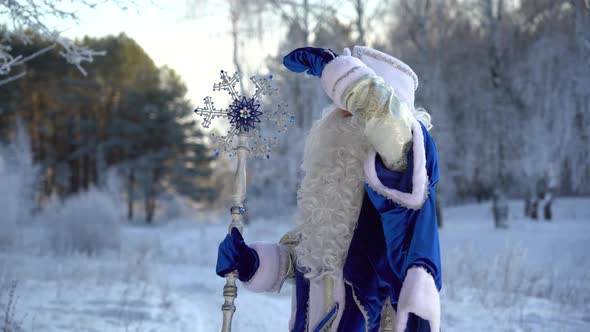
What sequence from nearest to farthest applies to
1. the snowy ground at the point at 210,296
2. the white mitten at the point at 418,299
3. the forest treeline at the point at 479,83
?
the white mitten at the point at 418,299, the snowy ground at the point at 210,296, the forest treeline at the point at 479,83

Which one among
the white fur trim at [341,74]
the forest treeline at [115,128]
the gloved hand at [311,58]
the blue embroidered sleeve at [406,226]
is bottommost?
the blue embroidered sleeve at [406,226]

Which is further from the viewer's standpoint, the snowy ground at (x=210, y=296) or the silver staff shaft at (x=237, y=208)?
the snowy ground at (x=210, y=296)

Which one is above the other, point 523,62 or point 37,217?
point 523,62

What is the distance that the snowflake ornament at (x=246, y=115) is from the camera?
202 centimetres

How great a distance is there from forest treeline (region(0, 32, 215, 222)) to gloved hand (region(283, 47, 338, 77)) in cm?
1970

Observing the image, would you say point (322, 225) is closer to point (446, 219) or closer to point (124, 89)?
point (446, 219)

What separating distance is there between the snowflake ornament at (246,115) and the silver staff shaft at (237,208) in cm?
4

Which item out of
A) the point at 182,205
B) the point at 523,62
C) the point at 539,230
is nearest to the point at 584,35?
the point at 539,230

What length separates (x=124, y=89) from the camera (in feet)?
74.6

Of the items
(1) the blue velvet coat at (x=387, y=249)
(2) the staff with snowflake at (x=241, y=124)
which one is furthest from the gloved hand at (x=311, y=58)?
(1) the blue velvet coat at (x=387, y=249)

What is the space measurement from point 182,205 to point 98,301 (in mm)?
16436

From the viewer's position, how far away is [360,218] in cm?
198

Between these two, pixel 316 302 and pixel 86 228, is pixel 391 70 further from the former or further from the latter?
pixel 86 228

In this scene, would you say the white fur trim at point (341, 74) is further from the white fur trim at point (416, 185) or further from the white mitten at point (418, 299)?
the white mitten at point (418, 299)
